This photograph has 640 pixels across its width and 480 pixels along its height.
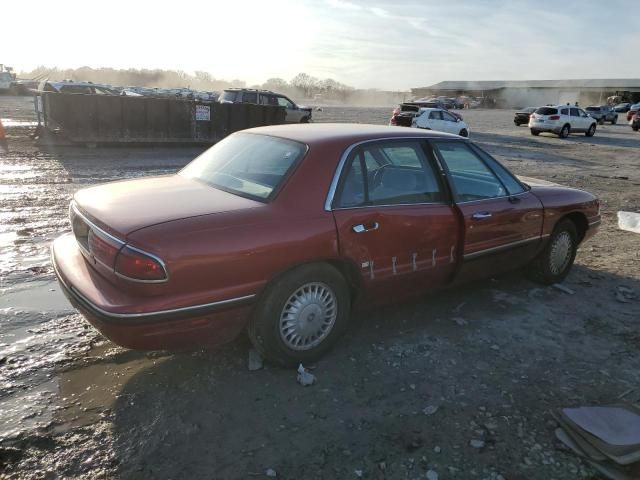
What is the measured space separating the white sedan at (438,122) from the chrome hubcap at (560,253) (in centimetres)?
1778

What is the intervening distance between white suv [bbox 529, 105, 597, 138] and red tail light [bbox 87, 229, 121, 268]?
2756 cm

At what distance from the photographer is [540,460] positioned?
2732mm

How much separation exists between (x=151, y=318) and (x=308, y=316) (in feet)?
3.38

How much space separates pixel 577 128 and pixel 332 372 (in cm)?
2899

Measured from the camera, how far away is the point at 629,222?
7.59 meters

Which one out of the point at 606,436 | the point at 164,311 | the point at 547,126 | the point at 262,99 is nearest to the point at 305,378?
the point at 164,311

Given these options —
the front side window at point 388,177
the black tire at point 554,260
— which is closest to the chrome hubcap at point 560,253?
the black tire at point 554,260

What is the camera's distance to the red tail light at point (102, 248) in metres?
2.93

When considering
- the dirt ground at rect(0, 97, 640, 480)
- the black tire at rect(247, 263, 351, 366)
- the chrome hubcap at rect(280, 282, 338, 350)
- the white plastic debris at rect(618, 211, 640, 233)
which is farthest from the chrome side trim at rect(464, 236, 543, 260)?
the white plastic debris at rect(618, 211, 640, 233)

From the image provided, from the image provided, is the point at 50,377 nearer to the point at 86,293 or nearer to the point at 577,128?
the point at 86,293

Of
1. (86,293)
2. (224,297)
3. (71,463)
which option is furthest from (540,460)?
(86,293)

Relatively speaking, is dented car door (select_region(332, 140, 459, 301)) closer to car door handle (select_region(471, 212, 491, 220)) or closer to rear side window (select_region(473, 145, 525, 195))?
car door handle (select_region(471, 212, 491, 220))

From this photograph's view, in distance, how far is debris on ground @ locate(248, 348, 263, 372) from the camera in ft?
11.3

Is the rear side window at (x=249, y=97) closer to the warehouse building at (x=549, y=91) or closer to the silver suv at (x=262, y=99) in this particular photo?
the silver suv at (x=262, y=99)
